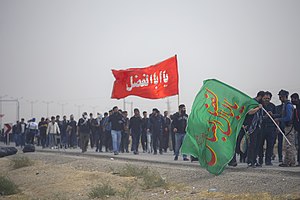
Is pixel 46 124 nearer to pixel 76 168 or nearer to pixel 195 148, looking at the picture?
pixel 76 168

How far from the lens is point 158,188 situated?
39.1 ft

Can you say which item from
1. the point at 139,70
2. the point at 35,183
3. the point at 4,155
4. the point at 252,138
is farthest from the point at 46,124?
the point at 252,138

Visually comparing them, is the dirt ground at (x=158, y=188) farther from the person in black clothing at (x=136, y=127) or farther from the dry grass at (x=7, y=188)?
the person in black clothing at (x=136, y=127)

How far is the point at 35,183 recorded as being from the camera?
50.1 feet

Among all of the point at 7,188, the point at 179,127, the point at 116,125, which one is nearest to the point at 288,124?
the point at 179,127

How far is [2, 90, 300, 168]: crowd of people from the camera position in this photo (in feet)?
41.7

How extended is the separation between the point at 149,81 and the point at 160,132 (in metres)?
2.37

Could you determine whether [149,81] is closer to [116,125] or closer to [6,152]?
[116,125]

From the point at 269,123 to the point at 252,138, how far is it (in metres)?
0.61

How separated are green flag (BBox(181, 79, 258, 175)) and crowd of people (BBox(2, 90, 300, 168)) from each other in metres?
0.57

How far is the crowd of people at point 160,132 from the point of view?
12703 millimetres

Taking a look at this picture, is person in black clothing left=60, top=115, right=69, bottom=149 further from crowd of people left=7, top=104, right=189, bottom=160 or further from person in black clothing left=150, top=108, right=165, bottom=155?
person in black clothing left=150, top=108, right=165, bottom=155

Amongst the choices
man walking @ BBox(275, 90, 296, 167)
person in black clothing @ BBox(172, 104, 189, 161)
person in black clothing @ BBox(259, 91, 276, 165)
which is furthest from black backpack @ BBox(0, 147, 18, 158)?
man walking @ BBox(275, 90, 296, 167)

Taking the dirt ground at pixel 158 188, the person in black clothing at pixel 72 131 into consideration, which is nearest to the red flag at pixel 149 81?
the dirt ground at pixel 158 188
